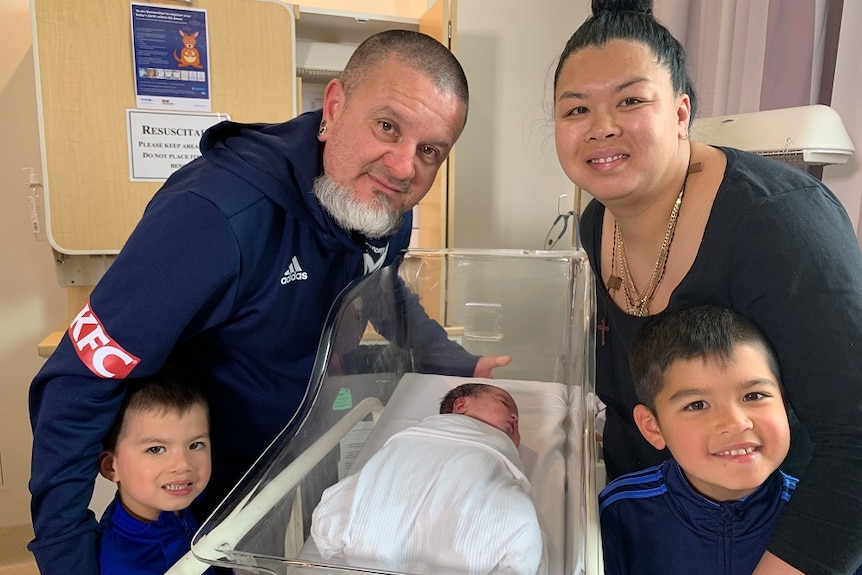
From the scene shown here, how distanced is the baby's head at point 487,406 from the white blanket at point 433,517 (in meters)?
0.26

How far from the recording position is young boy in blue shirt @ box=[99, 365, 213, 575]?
1.00 meters

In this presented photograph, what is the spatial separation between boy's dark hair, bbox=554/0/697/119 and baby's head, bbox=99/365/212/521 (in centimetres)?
91

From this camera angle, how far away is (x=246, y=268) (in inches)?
40.9

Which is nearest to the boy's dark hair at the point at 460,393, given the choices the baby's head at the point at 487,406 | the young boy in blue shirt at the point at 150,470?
the baby's head at the point at 487,406

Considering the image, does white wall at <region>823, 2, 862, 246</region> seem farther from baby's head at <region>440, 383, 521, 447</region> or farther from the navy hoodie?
the navy hoodie

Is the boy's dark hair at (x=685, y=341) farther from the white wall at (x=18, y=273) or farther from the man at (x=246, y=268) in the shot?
the white wall at (x=18, y=273)

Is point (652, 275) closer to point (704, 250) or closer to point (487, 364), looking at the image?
point (704, 250)

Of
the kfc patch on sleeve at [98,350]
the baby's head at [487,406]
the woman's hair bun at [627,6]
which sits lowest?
the baby's head at [487,406]

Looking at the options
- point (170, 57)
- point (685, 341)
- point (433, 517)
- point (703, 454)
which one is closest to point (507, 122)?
point (170, 57)

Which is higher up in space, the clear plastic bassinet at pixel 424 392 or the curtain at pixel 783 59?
the curtain at pixel 783 59

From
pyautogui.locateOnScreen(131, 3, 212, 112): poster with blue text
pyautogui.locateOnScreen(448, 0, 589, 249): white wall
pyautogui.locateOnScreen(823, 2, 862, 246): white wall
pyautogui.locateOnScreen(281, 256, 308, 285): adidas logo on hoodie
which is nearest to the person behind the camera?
pyautogui.locateOnScreen(281, 256, 308, 285): adidas logo on hoodie

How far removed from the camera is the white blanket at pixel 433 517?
79 cm

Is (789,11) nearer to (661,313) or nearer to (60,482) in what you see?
(661,313)

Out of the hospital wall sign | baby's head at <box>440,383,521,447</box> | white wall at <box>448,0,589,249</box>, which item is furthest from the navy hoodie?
white wall at <box>448,0,589,249</box>
